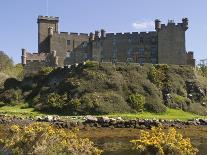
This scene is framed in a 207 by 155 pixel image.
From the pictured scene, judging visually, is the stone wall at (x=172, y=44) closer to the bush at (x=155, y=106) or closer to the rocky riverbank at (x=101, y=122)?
the bush at (x=155, y=106)

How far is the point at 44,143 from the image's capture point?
1925 centimetres

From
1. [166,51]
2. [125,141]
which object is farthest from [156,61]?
[125,141]

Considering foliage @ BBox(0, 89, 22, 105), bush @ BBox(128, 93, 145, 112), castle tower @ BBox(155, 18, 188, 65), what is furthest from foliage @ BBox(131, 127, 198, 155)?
castle tower @ BBox(155, 18, 188, 65)

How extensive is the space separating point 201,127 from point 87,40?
56432mm

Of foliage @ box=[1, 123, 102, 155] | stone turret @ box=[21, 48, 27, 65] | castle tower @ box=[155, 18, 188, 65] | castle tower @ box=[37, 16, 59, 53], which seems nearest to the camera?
foliage @ box=[1, 123, 102, 155]

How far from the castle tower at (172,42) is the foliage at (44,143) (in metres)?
68.0

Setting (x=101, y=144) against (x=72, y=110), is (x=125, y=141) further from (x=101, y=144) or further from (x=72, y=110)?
(x=72, y=110)

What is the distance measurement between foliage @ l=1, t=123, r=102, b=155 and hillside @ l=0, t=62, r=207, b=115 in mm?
32092

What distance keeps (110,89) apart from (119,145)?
2601 centimetres

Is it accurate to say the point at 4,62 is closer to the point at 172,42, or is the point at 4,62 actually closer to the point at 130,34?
the point at 130,34

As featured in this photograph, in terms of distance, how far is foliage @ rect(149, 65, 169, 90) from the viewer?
201 ft

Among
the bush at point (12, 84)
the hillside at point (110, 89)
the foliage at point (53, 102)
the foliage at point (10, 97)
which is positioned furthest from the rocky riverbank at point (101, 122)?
the bush at point (12, 84)

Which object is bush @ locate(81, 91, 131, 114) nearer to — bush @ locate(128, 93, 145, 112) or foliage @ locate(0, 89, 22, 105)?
bush @ locate(128, 93, 145, 112)

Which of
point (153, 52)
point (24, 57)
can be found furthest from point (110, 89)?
point (24, 57)
